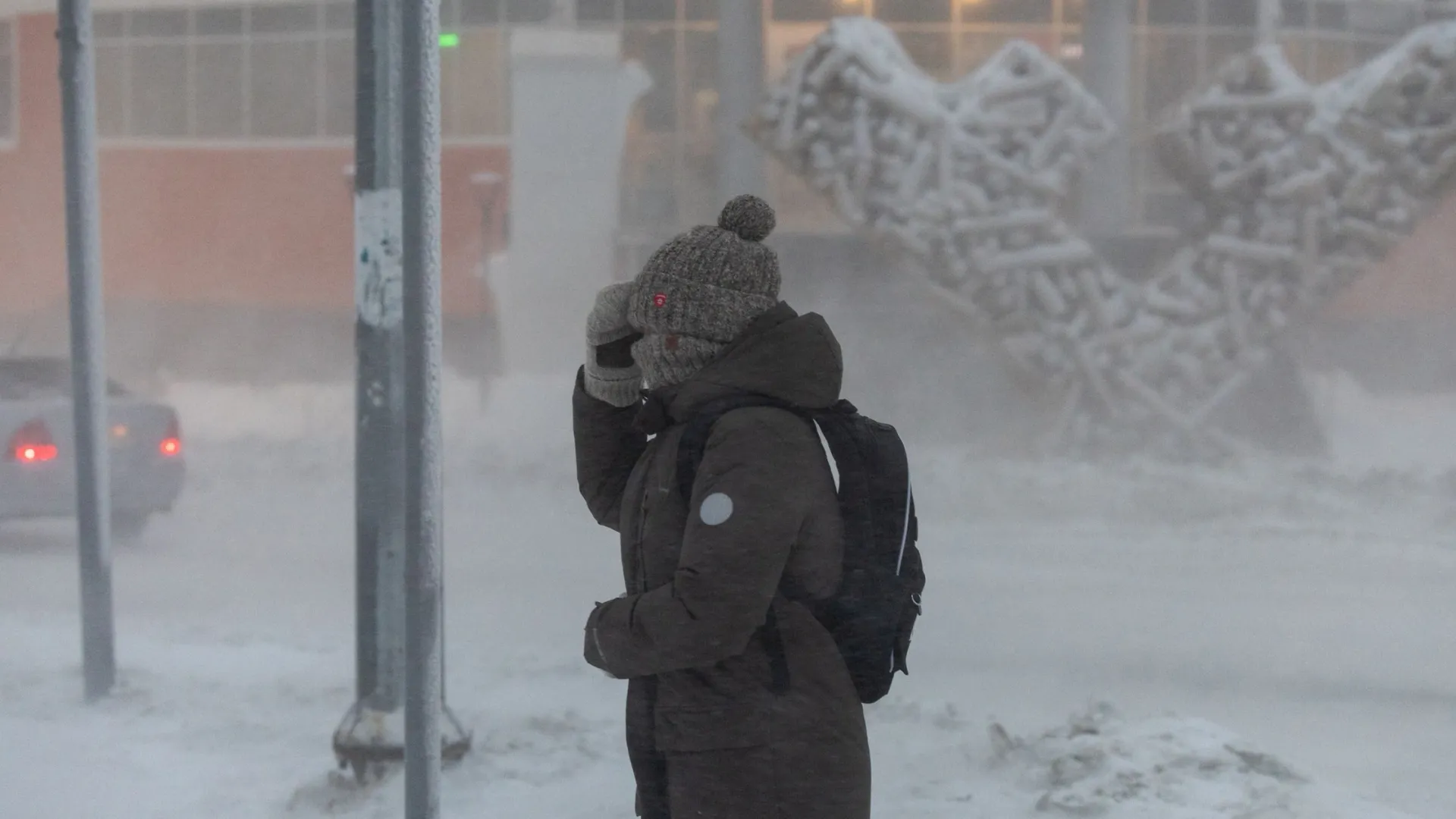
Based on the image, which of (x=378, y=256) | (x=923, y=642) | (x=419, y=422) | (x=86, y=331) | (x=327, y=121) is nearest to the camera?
(x=419, y=422)

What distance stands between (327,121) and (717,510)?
32.1 feet

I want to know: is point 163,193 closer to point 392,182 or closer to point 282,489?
point 282,489

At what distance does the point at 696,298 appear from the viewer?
205 cm

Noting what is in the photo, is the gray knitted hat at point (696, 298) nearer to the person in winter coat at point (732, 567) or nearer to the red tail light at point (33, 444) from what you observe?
the person in winter coat at point (732, 567)

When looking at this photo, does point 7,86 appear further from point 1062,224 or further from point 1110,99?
point 1110,99

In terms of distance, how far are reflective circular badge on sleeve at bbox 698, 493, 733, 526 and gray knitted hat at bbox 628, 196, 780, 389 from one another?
0.25m

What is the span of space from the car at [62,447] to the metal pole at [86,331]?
2283mm

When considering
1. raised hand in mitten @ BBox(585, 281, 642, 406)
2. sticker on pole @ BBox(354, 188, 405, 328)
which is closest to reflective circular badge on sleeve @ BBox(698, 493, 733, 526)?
raised hand in mitten @ BBox(585, 281, 642, 406)

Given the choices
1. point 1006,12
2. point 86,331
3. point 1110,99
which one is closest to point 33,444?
point 86,331

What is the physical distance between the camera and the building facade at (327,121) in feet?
29.2

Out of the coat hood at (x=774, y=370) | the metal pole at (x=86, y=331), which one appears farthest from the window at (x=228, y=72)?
the coat hood at (x=774, y=370)

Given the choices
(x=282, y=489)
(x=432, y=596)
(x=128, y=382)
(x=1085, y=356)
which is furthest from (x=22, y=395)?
(x=1085, y=356)

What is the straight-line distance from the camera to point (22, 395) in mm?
7102

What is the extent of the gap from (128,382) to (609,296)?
9.58 meters
